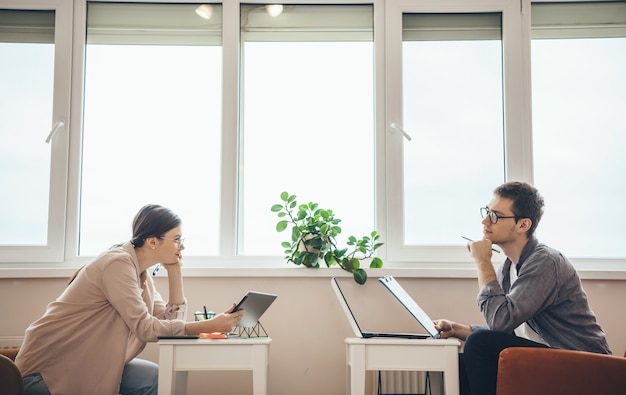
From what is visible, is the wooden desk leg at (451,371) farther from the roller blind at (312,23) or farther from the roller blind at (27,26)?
the roller blind at (27,26)

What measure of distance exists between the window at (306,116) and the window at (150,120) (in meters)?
0.19

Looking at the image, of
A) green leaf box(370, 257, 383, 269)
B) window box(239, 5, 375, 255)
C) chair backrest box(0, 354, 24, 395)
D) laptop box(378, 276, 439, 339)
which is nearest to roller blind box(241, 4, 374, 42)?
window box(239, 5, 375, 255)

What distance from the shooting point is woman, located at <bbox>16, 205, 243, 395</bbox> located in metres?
2.27

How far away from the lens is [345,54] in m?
3.48

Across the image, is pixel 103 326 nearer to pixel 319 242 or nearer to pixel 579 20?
Result: pixel 319 242

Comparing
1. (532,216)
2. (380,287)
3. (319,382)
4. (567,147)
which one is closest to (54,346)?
(319,382)

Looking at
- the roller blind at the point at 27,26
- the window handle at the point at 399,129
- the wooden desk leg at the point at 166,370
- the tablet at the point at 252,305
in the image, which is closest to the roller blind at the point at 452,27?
the window handle at the point at 399,129

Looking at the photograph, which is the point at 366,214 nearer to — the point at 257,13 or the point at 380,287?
the point at 380,287

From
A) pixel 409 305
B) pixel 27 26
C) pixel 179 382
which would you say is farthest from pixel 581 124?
pixel 27 26

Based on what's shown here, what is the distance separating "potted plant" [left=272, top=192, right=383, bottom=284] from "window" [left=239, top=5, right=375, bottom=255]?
0.48 feet

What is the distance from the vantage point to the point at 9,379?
1915 mm

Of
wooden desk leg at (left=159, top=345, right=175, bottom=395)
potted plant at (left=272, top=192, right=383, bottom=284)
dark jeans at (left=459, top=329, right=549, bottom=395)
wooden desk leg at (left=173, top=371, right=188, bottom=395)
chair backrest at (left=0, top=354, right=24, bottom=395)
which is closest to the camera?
chair backrest at (left=0, top=354, right=24, bottom=395)

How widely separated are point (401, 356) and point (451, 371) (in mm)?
201

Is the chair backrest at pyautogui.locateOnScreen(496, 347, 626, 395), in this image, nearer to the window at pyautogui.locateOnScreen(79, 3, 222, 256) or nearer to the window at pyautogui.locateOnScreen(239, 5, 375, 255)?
the window at pyautogui.locateOnScreen(239, 5, 375, 255)
